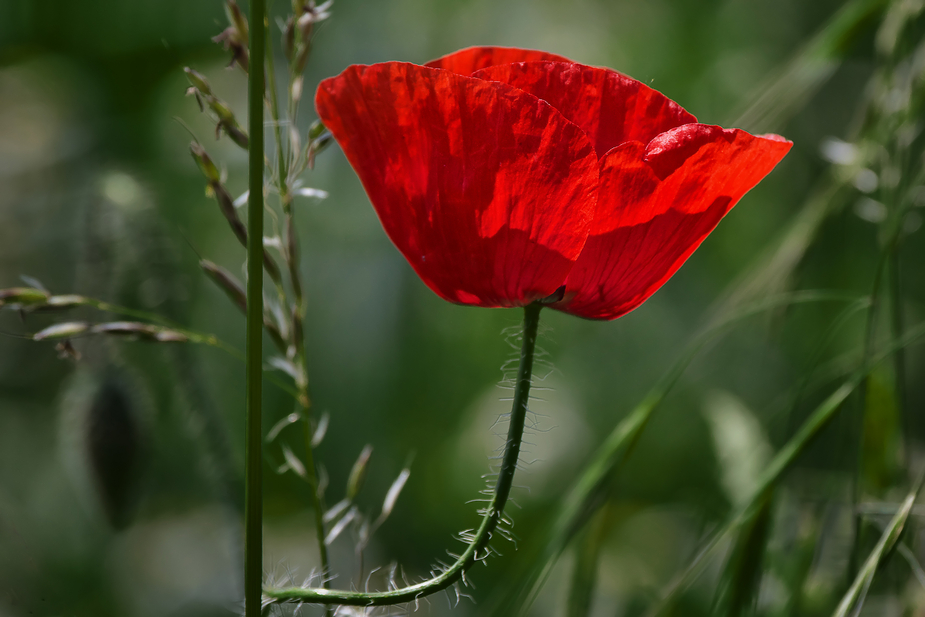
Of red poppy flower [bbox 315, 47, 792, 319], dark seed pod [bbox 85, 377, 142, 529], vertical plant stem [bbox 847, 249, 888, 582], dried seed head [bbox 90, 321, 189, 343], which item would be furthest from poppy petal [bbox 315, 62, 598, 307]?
dark seed pod [bbox 85, 377, 142, 529]

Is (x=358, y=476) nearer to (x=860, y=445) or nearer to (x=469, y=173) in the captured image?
(x=469, y=173)

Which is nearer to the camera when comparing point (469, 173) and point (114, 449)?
point (469, 173)

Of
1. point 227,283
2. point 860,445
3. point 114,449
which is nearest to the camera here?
point 227,283

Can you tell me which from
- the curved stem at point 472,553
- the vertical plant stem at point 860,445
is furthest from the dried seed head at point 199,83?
the vertical plant stem at point 860,445

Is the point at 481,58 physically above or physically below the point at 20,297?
above

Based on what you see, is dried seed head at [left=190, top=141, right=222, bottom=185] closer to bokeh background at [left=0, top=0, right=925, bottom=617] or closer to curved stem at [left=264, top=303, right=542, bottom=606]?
curved stem at [left=264, top=303, right=542, bottom=606]

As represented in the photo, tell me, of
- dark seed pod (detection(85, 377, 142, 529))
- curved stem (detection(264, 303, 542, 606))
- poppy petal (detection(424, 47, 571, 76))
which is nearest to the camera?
curved stem (detection(264, 303, 542, 606))

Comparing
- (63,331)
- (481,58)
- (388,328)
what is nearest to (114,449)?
(63,331)
